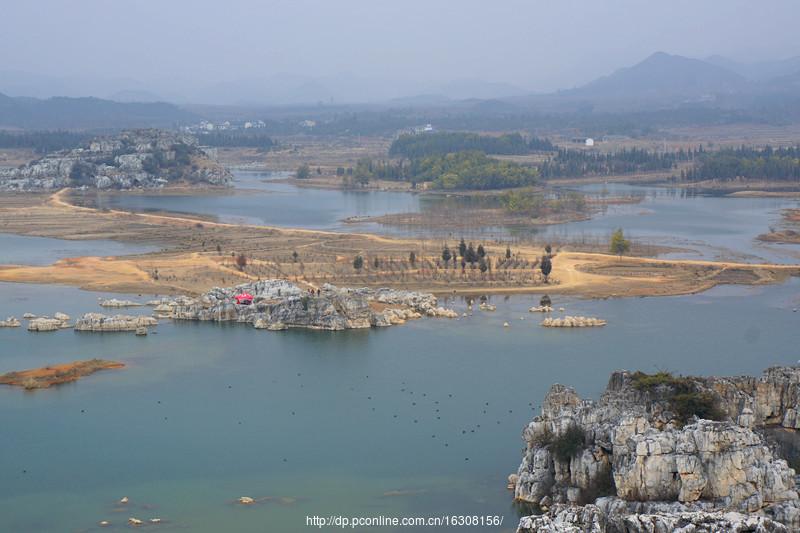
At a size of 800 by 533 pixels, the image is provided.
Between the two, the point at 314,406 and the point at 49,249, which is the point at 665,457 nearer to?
the point at 314,406

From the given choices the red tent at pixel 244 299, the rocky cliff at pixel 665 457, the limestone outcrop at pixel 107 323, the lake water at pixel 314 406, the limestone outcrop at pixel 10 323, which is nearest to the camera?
the rocky cliff at pixel 665 457

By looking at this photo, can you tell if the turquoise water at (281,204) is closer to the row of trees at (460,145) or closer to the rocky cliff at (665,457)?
the row of trees at (460,145)


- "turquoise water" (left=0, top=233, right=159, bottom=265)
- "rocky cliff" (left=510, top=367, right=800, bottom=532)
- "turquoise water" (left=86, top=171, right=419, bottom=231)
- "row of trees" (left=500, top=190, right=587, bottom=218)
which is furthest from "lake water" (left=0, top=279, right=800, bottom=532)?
"turquoise water" (left=86, top=171, right=419, bottom=231)

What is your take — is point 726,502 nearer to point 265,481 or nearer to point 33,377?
point 265,481

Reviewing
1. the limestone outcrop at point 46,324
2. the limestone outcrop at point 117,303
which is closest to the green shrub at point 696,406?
the limestone outcrop at point 46,324

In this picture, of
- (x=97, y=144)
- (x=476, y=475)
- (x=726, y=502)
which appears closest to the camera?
(x=726, y=502)

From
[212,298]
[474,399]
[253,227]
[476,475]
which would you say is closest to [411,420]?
[474,399]
